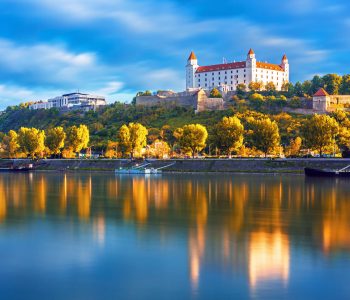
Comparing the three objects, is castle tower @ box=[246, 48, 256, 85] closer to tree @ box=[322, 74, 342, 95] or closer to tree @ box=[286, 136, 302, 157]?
tree @ box=[322, 74, 342, 95]

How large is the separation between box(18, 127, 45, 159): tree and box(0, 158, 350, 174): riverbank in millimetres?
4253

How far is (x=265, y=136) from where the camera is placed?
73.2 m

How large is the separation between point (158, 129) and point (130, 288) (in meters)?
91.1

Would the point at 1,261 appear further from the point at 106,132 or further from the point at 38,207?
the point at 106,132

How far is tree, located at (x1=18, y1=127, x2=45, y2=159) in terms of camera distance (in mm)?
86938

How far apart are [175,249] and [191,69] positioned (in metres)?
123

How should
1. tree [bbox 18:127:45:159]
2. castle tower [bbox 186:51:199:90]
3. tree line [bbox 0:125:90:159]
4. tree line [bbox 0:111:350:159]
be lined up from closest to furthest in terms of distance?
tree line [bbox 0:111:350:159] → tree line [bbox 0:125:90:159] → tree [bbox 18:127:45:159] → castle tower [bbox 186:51:199:90]

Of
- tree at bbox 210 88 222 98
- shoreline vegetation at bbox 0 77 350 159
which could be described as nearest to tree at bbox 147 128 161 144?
shoreline vegetation at bbox 0 77 350 159

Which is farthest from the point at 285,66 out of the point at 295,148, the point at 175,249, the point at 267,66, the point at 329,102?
the point at 175,249

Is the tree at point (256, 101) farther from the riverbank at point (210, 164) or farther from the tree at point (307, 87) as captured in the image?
the riverbank at point (210, 164)

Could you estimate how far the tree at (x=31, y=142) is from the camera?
3423 inches

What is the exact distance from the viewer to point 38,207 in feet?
97.2

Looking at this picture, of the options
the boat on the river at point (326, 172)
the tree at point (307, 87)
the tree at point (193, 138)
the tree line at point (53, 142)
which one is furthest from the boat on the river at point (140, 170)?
the tree at point (307, 87)

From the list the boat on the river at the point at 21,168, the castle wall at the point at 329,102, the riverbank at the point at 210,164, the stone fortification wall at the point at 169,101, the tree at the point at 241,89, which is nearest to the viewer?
the riverbank at the point at 210,164
